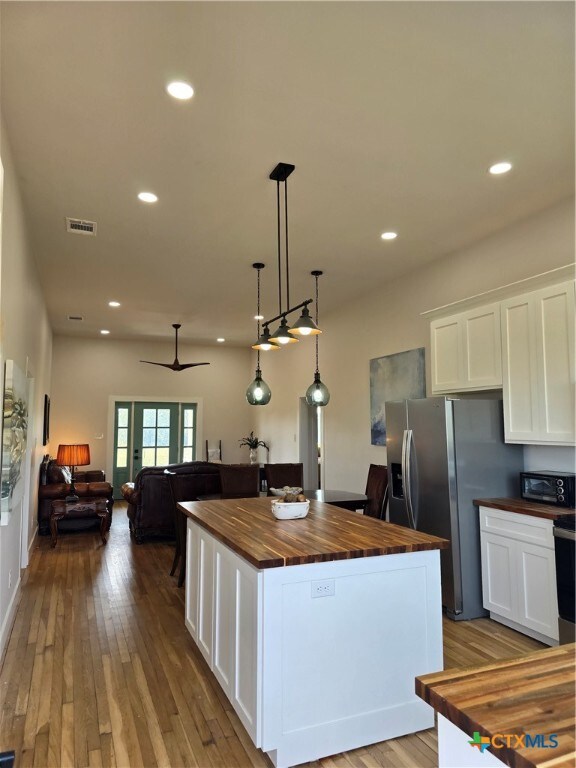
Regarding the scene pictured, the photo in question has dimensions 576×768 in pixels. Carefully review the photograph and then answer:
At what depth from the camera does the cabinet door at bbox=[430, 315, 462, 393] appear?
14.1 ft

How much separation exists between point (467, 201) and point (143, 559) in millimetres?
4787

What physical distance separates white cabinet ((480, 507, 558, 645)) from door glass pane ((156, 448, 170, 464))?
25.0 feet

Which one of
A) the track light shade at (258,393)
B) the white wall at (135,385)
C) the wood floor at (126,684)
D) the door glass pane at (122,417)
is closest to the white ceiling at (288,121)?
the track light shade at (258,393)

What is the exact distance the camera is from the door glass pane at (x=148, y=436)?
1009 cm

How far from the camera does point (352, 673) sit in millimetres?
2209

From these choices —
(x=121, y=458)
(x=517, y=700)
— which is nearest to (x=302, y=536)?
(x=517, y=700)

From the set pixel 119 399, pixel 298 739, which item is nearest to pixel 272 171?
pixel 298 739

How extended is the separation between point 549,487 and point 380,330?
303 centimetres

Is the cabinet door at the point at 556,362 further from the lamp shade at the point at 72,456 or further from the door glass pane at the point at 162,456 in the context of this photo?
the door glass pane at the point at 162,456

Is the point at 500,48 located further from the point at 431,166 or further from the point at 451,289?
the point at 451,289

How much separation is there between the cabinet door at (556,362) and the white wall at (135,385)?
7829mm

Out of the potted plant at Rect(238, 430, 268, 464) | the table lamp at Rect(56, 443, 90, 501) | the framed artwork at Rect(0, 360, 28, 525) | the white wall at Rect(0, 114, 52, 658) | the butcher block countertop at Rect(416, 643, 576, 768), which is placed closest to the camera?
the butcher block countertop at Rect(416, 643, 576, 768)

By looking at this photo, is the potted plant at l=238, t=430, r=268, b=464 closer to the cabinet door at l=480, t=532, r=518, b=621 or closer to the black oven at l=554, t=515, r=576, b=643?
the cabinet door at l=480, t=532, r=518, b=621

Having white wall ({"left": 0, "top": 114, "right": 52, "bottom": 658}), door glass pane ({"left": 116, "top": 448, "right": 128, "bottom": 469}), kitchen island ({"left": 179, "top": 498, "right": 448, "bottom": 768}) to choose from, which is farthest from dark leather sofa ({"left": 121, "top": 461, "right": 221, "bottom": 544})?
door glass pane ({"left": 116, "top": 448, "right": 128, "bottom": 469})
